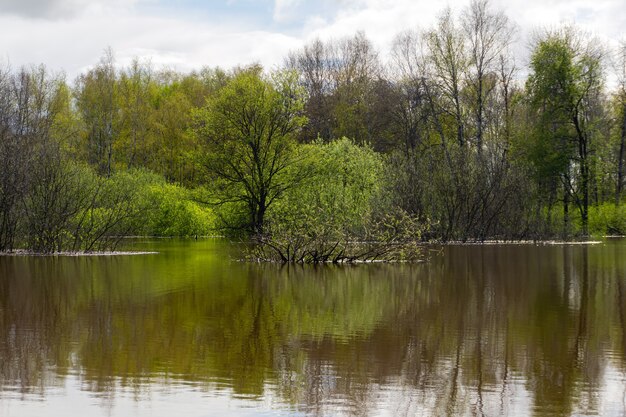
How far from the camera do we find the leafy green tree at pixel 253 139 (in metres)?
38.4

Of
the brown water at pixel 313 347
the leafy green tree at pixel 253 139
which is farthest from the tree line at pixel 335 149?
the brown water at pixel 313 347

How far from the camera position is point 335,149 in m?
44.6

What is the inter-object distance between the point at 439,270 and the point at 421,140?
37677mm

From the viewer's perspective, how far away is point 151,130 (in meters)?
70.3

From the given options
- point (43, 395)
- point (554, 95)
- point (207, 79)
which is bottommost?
point (43, 395)

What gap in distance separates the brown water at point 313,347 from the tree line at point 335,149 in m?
9.68

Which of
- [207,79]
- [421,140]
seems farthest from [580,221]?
[207,79]

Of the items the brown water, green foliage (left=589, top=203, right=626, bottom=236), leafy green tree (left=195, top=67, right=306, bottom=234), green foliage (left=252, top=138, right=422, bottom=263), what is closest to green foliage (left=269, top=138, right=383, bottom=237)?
green foliage (left=252, top=138, right=422, bottom=263)

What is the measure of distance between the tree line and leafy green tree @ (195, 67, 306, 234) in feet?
0.25

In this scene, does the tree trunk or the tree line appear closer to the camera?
the tree line

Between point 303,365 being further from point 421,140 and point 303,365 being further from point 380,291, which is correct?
point 421,140

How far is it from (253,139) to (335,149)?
716cm

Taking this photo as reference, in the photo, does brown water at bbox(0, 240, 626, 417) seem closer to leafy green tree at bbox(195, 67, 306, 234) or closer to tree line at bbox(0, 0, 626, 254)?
tree line at bbox(0, 0, 626, 254)

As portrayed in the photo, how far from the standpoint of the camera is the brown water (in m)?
7.38
